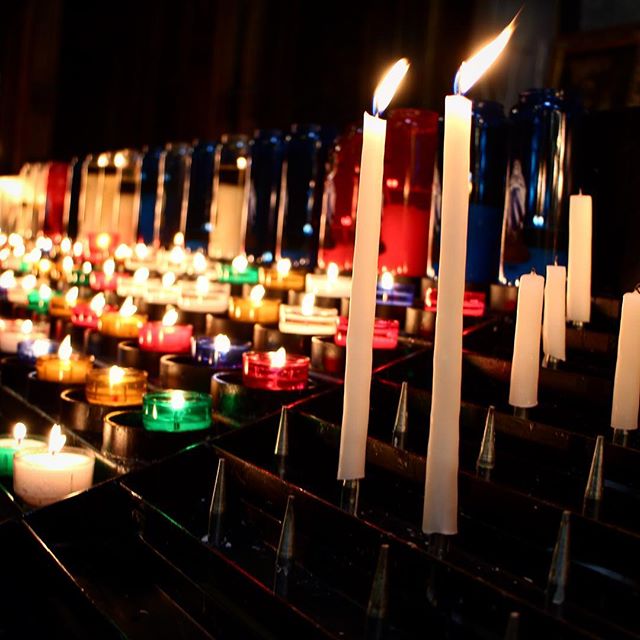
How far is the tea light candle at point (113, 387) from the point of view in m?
1.96

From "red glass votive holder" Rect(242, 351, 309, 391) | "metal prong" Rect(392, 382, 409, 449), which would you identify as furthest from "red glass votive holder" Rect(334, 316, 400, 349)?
"metal prong" Rect(392, 382, 409, 449)

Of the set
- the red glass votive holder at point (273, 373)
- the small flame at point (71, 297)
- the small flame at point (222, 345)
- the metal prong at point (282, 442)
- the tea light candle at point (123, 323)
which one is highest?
the small flame at point (71, 297)

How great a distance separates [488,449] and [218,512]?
0.46 m

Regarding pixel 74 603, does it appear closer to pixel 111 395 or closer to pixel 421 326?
pixel 111 395

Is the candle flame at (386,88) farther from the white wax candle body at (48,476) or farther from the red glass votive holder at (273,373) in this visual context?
the white wax candle body at (48,476)

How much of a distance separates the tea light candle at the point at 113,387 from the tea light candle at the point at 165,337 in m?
0.32

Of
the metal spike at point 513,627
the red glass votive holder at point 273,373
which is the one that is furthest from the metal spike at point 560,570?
the red glass votive holder at point 273,373

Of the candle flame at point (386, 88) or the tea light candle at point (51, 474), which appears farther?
the tea light candle at point (51, 474)

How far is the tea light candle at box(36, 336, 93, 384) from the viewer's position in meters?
2.18

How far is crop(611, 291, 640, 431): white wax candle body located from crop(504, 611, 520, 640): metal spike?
529mm

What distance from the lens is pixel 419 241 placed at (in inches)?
96.1

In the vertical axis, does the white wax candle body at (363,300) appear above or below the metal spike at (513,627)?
above

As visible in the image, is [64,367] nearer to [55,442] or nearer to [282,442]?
[55,442]

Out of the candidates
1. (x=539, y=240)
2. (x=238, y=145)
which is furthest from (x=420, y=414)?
(x=238, y=145)
